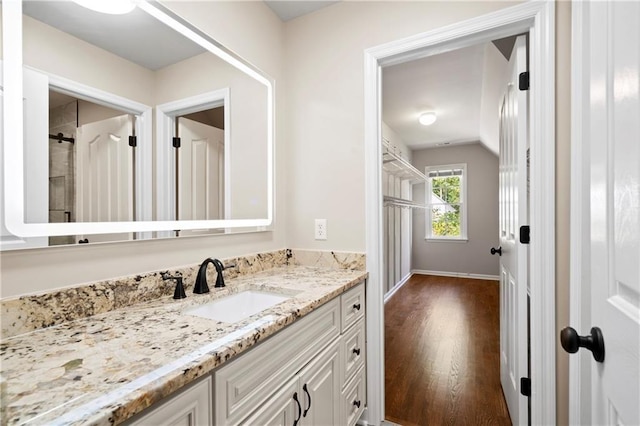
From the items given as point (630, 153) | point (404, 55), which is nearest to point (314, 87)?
point (404, 55)

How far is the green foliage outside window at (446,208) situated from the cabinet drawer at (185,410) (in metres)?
5.84

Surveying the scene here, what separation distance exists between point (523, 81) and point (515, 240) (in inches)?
30.8

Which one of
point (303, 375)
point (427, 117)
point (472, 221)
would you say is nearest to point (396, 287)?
point (472, 221)

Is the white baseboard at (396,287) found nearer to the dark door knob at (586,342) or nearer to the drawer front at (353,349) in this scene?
the drawer front at (353,349)

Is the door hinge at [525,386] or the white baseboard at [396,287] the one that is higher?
the door hinge at [525,386]

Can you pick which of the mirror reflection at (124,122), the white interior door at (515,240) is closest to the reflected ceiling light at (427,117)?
the white interior door at (515,240)

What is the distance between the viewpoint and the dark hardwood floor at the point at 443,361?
1.79 m

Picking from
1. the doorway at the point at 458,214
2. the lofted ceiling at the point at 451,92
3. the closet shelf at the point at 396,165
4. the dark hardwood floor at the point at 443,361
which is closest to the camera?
the doorway at the point at 458,214

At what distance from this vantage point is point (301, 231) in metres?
1.94

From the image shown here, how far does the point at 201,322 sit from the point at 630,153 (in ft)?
3.57

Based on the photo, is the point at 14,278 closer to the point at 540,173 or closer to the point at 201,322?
the point at 201,322

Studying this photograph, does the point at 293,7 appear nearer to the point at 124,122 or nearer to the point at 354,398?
the point at 124,122

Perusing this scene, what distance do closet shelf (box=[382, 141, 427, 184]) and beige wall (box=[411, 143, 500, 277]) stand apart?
4.05 ft

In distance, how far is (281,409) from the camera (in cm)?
97
